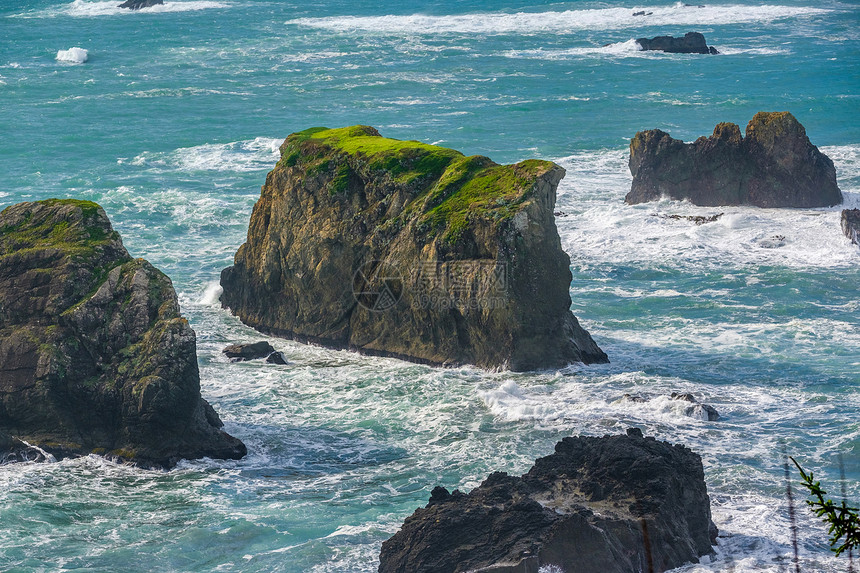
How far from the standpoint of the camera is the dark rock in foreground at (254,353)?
37.9m

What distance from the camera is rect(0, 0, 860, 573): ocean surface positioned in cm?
2720

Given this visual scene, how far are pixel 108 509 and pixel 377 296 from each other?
13142mm

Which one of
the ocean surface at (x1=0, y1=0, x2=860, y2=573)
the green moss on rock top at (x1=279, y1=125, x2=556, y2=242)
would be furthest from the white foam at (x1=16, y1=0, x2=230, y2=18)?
the green moss on rock top at (x1=279, y1=125, x2=556, y2=242)

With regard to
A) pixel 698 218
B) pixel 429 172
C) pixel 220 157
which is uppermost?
pixel 429 172

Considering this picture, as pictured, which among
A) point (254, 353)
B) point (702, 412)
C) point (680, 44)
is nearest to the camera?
point (702, 412)

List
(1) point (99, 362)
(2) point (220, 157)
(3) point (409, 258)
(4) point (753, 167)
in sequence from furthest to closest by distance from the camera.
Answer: (2) point (220, 157)
(4) point (753, 167)
(3) point (409, 258)
(1) point (99, 362)

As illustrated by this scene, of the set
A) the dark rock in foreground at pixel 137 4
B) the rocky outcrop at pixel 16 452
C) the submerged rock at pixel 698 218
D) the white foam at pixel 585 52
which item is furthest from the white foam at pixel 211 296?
the dark rock in foreground at pixel 137 4

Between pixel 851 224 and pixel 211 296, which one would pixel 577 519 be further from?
pixel 851 224

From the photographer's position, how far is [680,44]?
104 metres

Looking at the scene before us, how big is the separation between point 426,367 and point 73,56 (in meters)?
72.6

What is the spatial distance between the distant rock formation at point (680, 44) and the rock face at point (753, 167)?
49570 millimetres

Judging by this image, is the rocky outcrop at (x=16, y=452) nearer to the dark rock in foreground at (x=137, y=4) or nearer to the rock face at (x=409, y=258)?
the rock face at (x=409, y=258)

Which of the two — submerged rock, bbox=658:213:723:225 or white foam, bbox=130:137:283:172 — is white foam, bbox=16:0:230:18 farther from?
submerged rock, bbox=658:213:723:225

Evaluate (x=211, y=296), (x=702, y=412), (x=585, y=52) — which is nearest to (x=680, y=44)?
(x=585, y=52)
